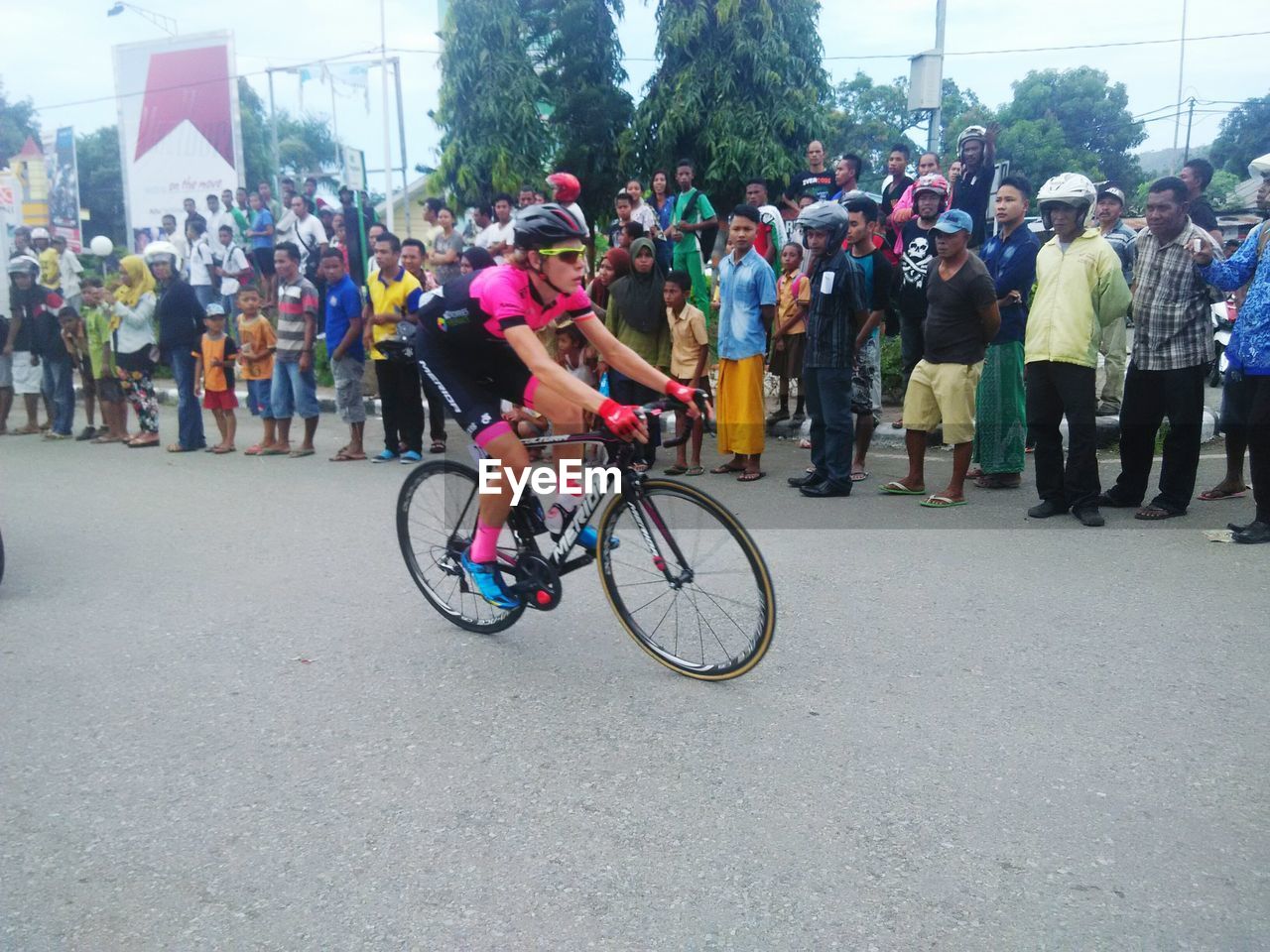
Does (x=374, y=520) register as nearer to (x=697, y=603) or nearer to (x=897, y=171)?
(x=697, y=603)

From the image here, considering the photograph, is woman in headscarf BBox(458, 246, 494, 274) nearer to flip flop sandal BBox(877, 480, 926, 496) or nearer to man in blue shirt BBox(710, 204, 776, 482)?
man in blue shirt BBox(710, 204, 776, 482)

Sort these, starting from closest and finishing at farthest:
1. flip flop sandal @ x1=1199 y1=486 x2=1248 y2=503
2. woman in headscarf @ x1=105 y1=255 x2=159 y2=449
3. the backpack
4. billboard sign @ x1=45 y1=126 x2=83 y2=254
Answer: flip flop sandal @ x1=1199 y1=486 x2=1248 y2=503
woman in headscarf @ x1=105 y1=255 x2=159 y2=449
the backpack
billboard sign @ x1=45 y1=126 x2=83 y2=254

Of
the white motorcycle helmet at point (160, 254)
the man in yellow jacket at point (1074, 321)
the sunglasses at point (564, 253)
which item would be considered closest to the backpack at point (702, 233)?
the man in yellow jacket at point (1074, 321)

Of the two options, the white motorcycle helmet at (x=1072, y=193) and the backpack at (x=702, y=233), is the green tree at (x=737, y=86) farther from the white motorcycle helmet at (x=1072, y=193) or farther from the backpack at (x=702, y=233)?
the white motorcycle helmet at (x=1072, y=193)

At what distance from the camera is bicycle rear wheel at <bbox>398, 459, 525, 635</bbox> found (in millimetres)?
4816

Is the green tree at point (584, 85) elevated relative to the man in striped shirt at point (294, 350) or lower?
elevated

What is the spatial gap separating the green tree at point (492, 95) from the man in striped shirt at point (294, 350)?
4.02 m

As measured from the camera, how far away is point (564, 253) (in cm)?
410

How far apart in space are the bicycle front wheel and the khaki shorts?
3490 millimetres

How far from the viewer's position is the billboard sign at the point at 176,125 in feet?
87.7

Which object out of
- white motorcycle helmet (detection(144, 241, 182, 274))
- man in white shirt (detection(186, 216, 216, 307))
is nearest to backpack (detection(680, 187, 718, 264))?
white motorcycle helmet (detection(144, 241, 182, 274))

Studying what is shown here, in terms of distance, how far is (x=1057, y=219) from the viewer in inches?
262

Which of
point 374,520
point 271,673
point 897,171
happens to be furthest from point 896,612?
point 897,171

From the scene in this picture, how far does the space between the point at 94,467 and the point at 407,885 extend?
8.48 meters
